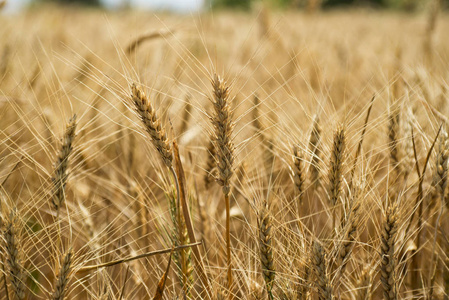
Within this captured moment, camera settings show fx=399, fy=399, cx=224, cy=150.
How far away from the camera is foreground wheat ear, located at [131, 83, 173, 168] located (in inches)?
33.9

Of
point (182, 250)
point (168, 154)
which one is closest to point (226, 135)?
point (168, 154)

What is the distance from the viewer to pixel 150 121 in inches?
33.9

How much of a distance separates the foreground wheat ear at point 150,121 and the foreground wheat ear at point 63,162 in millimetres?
215

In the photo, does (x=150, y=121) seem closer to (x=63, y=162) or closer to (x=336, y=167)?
(x=63, y=162)

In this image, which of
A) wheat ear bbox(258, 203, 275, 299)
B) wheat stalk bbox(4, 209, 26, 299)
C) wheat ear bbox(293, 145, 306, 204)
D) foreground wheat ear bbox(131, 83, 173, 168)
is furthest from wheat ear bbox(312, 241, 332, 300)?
wheat stalk bbox(4, 209, 26, 299)

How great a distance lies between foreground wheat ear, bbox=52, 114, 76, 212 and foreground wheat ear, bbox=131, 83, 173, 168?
0.22m

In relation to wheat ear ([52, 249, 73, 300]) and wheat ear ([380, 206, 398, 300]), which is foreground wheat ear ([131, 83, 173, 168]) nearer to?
wheat ear ([52, 249, 73, 300])

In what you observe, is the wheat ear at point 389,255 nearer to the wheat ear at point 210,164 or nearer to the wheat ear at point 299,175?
the wheat ear at point 299,175

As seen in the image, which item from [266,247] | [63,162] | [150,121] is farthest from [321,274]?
[63,162]

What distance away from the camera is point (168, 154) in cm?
87

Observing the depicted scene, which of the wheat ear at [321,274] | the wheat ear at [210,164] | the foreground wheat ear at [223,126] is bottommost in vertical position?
the wheat ear at [321,274]

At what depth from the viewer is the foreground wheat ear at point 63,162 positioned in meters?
0.96

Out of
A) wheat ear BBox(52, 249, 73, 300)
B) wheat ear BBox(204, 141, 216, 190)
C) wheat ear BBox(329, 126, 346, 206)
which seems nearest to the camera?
wheat ear BBox(52, 249, 73, 300)

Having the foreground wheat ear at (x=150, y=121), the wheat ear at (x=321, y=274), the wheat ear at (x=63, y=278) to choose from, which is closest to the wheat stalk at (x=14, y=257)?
the wheat ear at (x=63, y=278)
